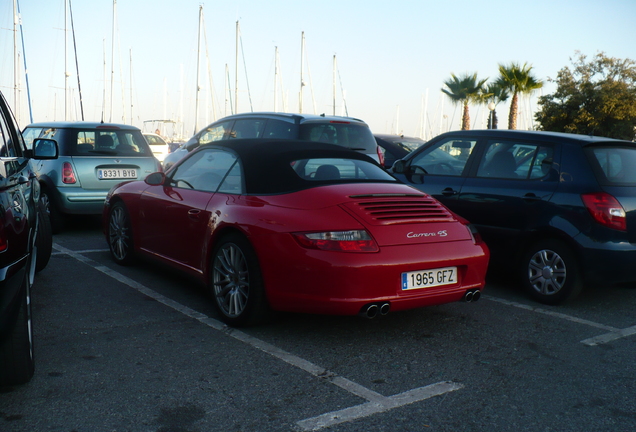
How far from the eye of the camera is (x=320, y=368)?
401 cm

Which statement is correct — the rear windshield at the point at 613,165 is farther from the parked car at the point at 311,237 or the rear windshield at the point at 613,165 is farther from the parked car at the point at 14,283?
the parked car at the point at 14,283

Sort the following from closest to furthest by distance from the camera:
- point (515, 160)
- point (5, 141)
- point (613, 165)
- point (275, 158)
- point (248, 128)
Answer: point (5, 141) < point (275, 158) < point (613, 165) < point (515, 160) < point (248, 128)

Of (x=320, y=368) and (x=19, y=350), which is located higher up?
(x=19, y=350)

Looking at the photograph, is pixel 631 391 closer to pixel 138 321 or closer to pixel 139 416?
pixel 139 416

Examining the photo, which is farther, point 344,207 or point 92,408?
point 344,207

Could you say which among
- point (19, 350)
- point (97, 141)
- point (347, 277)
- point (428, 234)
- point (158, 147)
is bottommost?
point (19, 350)

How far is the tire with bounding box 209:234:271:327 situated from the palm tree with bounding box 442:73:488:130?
109 ft

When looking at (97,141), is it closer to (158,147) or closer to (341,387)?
(341,387)

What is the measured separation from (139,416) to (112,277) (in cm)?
330

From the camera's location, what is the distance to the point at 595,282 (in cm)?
557

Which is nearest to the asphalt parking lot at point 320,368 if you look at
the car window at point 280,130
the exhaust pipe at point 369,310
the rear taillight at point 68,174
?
the exhaust pipe at point 369,310

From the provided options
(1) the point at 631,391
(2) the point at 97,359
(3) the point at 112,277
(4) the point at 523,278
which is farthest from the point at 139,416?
(4) the point at 523,278

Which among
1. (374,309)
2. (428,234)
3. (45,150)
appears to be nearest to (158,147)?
(45,150)

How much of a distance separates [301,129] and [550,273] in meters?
4.88
